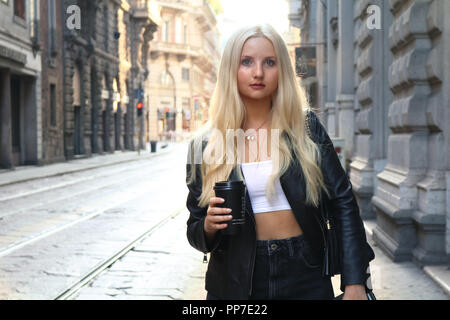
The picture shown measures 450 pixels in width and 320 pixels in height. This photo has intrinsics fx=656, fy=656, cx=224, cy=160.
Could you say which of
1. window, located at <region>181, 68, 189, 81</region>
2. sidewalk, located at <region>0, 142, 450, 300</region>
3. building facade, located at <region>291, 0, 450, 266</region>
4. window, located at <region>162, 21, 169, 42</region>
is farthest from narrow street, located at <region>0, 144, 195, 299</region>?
window, located at <region>162, 21, 169, 42</region>

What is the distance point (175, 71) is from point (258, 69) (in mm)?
71783

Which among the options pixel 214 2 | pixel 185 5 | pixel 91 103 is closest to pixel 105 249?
pixel 91 103

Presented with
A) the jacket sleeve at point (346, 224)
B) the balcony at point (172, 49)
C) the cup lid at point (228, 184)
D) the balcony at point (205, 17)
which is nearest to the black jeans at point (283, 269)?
the jacket sleeve at point (346, 224)

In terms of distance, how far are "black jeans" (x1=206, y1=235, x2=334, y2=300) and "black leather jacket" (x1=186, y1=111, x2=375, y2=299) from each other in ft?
0.11

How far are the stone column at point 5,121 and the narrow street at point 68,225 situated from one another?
16.0 ft

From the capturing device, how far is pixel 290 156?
2.31m

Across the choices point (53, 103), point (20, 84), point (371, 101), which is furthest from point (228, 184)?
point (53, 103)

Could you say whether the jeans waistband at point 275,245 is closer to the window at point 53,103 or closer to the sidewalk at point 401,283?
the sidewalk at point 401,283

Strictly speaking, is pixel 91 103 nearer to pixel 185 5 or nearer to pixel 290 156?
pixel 290 156

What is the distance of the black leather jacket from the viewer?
7.44ft

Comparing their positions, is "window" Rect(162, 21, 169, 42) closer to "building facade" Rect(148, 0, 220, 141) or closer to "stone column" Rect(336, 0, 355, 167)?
"building facade" Rect(148, 0, 220, 141)

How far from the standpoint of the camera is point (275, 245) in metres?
2.28

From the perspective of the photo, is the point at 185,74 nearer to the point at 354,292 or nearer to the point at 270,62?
the point at 270,62

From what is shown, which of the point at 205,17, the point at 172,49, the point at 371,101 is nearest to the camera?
the point at 371,101
